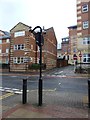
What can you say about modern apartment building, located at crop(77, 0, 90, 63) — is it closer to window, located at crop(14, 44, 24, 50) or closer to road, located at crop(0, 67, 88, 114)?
window, located at crop(14, 44, 24, 50)

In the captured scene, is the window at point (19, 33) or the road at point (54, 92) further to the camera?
the window at point (19, 33)

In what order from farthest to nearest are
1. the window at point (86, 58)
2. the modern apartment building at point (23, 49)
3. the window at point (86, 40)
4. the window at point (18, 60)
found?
the window at point (18, 60) → the modern apartment building at point (23, 49) → the window at point (86, 40) → the window at point (86, 58)

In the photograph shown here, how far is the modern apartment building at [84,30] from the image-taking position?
32.9 metres

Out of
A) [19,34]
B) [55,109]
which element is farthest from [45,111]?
[19,34]

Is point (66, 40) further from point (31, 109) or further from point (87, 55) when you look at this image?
point (31, 109)

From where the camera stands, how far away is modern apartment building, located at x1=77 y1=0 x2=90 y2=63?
32.9m

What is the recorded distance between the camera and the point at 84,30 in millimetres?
33406

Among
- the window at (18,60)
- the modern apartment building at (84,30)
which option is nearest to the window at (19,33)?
the window at (18,60)

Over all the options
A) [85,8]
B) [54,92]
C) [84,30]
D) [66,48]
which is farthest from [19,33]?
[66,48]

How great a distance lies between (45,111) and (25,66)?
102 feet

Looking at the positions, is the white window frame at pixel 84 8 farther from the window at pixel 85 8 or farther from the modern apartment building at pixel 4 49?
the modern apartment building at pixel 4 49

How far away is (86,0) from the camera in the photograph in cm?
3444

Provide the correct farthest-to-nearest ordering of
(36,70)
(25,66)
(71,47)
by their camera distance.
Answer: (71,47) → (25,66) → (36,70)

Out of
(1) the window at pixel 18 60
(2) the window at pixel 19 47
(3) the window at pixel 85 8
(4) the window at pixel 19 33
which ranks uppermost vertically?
(3) the window at pixel 85 8
